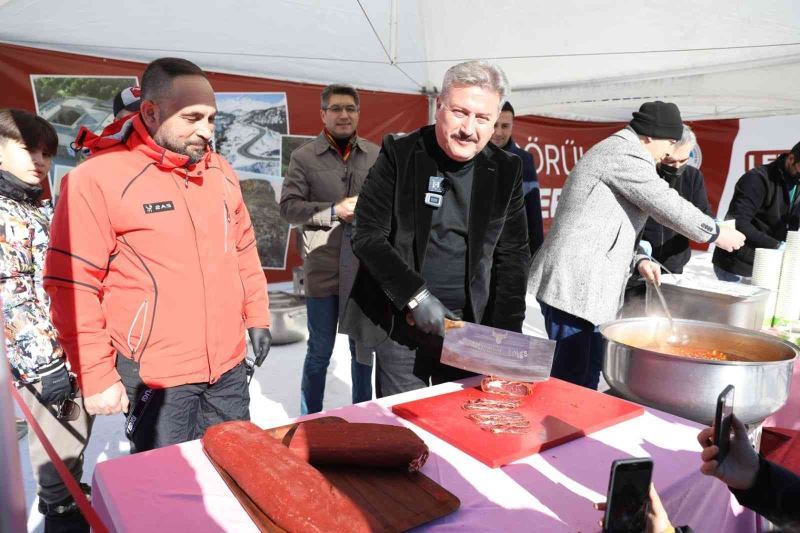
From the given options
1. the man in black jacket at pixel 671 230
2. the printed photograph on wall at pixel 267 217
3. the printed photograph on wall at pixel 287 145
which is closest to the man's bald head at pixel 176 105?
the man in black jacket at pixel 671 230

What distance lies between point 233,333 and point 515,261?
1037 millimetres

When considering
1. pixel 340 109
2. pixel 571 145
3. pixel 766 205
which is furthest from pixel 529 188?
pixel 571 145

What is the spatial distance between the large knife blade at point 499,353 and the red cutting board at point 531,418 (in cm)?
8

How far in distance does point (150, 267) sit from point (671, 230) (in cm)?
330

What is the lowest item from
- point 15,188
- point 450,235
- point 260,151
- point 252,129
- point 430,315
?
point 430,315

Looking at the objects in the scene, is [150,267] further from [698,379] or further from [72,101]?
[72,101]

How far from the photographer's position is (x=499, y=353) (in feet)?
4.93

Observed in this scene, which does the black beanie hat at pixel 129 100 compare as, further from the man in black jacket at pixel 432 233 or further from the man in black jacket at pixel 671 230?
the man in black jacket at pixel 671 230

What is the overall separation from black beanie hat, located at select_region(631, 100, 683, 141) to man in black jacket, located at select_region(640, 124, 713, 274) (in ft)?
3.51

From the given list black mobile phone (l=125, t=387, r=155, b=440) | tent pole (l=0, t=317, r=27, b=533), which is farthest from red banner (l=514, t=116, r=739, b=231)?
tent pole (l=0, t=317, r=27, b=533)

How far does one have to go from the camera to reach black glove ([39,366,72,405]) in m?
1.90

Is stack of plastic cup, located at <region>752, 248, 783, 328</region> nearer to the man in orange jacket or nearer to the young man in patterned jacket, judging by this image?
the man in orange jacket

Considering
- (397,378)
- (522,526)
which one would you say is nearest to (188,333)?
(397,378)

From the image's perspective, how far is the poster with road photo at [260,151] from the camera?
19.0 feet
